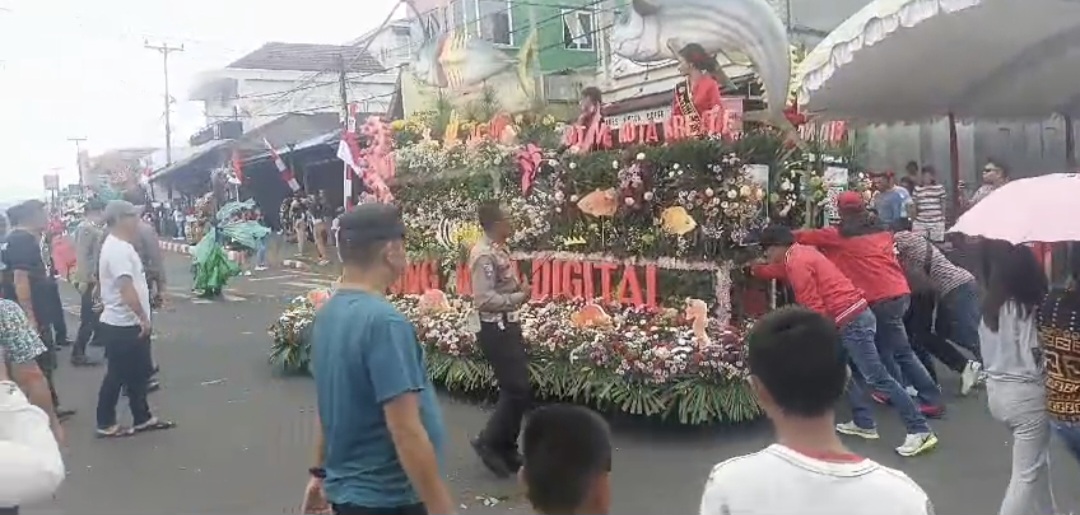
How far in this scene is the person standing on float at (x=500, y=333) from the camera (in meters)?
6.04

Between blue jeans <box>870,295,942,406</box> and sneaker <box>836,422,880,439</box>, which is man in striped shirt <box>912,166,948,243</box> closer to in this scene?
blue jeans <box>870,295,942,406</box>

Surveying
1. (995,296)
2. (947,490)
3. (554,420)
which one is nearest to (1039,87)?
(947,490)

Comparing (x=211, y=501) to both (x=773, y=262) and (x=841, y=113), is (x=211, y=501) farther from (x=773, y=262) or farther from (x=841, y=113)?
(x=841, y=113)

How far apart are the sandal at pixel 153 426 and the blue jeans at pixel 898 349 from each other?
17.5 feet

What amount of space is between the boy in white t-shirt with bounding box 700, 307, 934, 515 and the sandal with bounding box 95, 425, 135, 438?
6.57 metres

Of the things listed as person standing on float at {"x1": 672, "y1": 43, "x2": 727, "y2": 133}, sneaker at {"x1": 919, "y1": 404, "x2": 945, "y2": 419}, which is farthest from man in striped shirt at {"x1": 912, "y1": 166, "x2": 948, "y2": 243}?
sneaker at {"x1": 919, "y1": 404, "x2": 945, "y2": 419}

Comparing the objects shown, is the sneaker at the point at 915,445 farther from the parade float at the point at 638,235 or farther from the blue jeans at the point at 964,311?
the blue jeans at the point at 964,311

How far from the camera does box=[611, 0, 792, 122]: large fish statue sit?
812cm

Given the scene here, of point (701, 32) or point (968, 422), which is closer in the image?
point (968, 422)

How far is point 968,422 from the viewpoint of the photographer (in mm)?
6969

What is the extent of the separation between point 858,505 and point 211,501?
4807mm

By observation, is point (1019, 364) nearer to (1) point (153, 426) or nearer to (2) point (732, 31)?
(2) point (732, 31)

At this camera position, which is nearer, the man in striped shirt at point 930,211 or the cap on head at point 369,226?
the cap on head at point 369,226

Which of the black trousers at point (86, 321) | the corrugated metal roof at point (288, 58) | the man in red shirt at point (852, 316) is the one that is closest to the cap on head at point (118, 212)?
the black trousers at point (86, 321)
